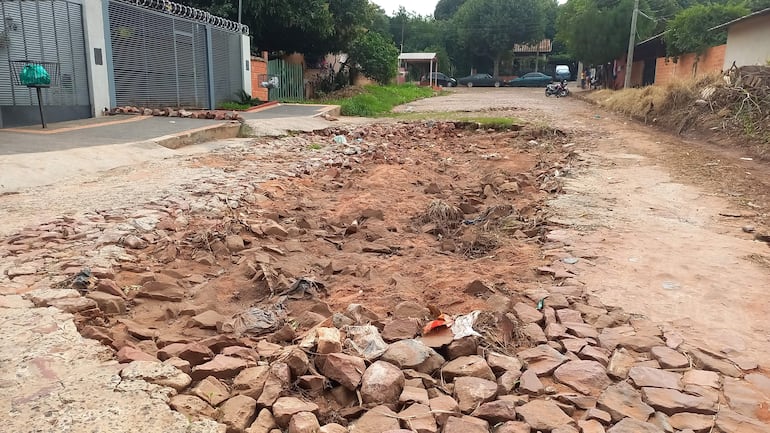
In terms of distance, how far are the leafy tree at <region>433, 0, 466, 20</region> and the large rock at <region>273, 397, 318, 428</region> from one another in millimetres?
71931

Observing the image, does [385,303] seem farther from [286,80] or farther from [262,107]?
[286,80]

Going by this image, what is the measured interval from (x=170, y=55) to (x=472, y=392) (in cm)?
1305

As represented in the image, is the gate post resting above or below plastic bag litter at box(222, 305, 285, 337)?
above

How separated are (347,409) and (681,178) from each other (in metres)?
6.35

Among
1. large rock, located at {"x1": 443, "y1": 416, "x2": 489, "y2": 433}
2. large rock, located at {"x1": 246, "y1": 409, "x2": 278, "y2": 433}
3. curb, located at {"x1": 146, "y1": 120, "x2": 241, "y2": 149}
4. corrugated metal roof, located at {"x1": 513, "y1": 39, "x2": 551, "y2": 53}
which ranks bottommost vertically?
large rock, located at {"x1": 246, "y1": 409, "x2": 278, "y2": 433}

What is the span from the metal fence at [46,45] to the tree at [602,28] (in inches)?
1035

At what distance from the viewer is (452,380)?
2418 millimetres

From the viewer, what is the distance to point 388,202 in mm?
6109

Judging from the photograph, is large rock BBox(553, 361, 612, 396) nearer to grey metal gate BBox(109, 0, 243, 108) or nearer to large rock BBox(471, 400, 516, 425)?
large rock BBox(471, 400, 516, 425)

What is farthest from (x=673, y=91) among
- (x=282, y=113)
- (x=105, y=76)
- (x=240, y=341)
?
(x=240, y=341)

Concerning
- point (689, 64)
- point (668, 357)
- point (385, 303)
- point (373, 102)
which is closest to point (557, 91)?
point (689, 64)

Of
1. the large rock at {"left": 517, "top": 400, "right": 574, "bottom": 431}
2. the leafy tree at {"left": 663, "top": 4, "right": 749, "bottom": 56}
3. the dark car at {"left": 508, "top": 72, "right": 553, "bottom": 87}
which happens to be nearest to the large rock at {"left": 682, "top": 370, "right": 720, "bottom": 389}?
the large rock at {"left": 517, "top": 400, "right": 574, "bottom": 431}

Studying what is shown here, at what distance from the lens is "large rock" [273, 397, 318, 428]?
2074 millimetres

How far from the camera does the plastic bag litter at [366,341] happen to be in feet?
8.29
